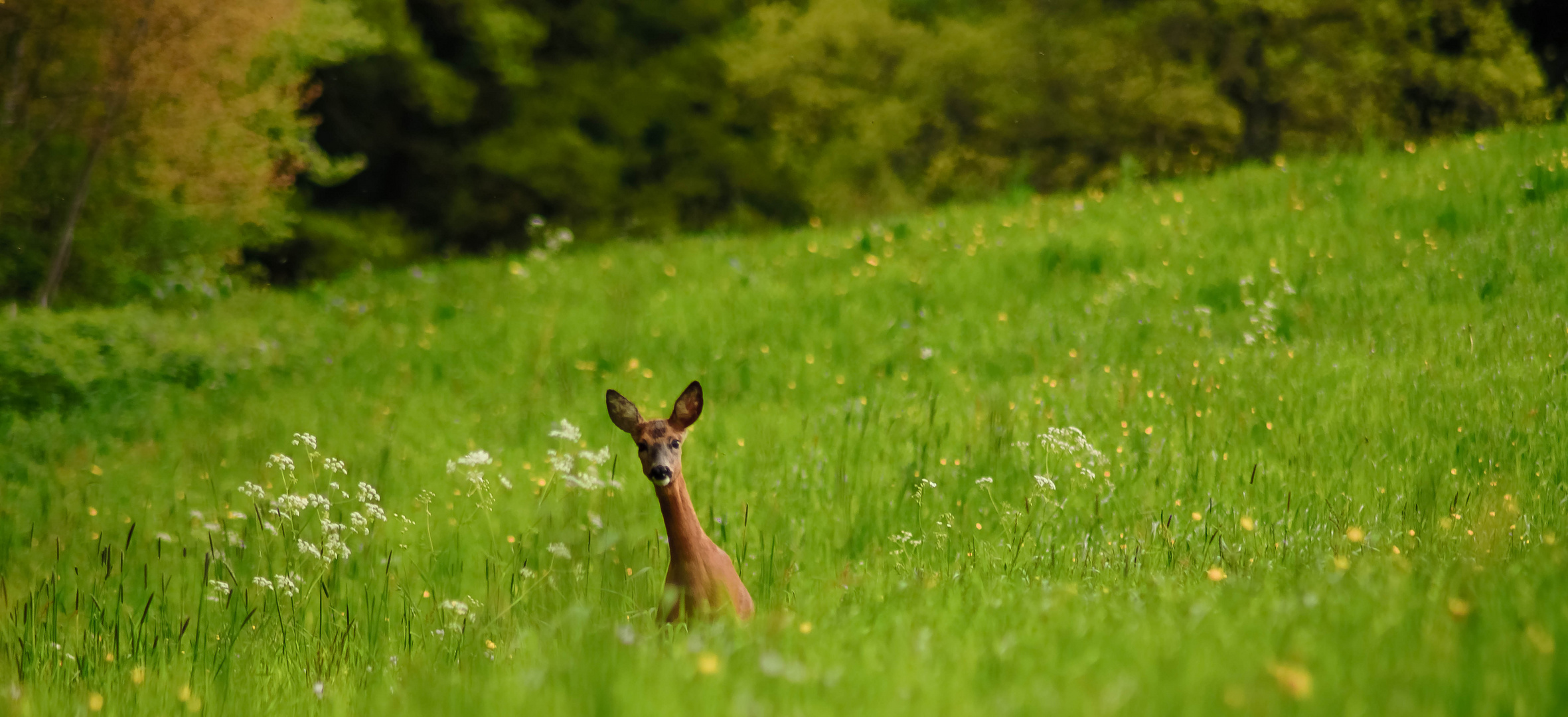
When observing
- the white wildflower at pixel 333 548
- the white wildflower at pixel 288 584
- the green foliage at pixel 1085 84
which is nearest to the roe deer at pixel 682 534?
the white wildflower at pixel 333 548

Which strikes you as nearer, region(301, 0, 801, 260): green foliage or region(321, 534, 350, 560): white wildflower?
region(321, 534, 350, 560): white wildflower

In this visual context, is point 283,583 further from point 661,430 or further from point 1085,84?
point 1085,84

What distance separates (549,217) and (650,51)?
4341mm

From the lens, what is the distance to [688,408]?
4.32m

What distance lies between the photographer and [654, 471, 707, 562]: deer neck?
160 inches

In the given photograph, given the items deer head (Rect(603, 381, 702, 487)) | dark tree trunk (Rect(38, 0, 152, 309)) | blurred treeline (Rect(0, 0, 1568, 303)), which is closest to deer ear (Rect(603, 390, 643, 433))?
deer head (Rect(603, 381, 702, 487))

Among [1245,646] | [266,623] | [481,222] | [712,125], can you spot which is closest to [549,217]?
[481,222]

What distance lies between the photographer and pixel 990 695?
2.60 meters

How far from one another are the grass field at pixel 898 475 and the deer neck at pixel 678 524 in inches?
13.8

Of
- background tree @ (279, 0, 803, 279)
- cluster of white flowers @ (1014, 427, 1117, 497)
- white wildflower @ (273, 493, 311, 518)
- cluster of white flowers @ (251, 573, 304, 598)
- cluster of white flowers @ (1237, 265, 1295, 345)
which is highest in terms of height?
white wildflower @ (273, 493, 311, 518)

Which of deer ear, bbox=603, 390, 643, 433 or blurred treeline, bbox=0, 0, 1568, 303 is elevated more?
deer ear, bbox=603, 390, 643, 433

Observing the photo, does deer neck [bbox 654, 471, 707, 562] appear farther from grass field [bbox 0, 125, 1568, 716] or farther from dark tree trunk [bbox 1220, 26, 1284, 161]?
dark tree trunk [bbox 1220, 26, 1284, 161]

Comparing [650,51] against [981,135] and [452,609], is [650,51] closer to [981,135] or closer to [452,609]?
[981,135]

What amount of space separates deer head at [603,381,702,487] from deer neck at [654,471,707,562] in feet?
0.14
